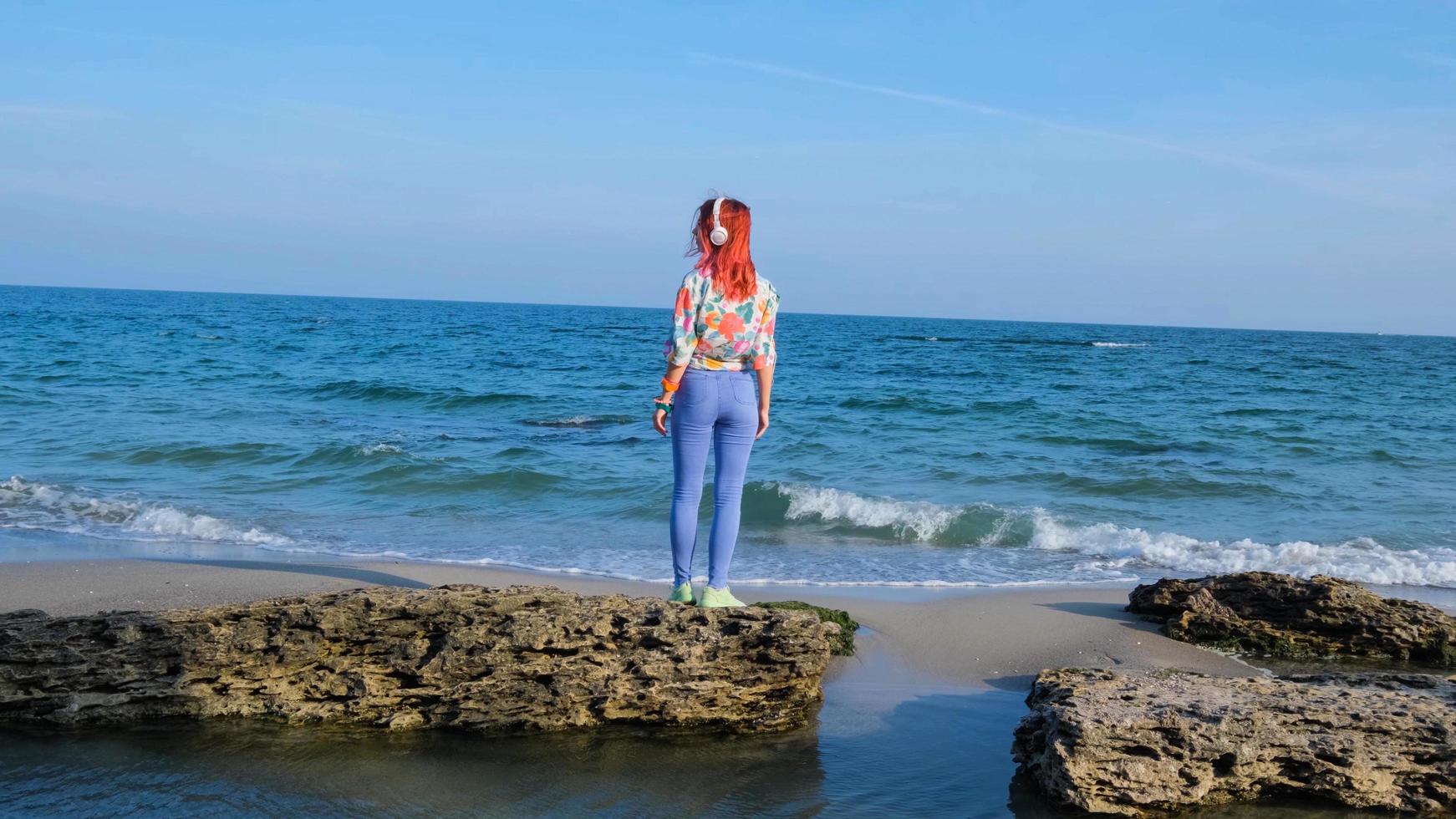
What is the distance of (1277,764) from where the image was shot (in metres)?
3.40

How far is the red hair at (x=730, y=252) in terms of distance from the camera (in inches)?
174

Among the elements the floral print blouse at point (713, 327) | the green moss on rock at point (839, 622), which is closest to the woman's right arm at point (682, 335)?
the floral print blouse at point (713, 327)

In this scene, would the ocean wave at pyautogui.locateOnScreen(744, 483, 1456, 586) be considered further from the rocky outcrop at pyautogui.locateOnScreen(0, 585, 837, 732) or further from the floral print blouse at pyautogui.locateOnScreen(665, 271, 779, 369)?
the rocky outcrop at pyautogui.locateOnScreen(0, 585, 837, 732)

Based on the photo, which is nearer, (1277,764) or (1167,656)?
(1277,764)

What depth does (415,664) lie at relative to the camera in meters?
3.88

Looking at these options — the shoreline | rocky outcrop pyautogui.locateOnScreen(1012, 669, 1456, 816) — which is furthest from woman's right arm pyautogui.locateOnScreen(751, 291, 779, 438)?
rocky outcrop pyautogui.locateOnScreen(1012, 669, 1456, 816)

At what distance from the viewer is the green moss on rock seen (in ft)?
16.4

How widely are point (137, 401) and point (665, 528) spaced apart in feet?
37.8

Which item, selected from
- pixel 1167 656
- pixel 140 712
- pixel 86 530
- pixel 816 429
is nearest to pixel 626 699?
pixel 140 712

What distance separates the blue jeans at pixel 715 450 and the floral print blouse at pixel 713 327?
83mm

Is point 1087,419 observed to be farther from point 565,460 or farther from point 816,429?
point 565,460

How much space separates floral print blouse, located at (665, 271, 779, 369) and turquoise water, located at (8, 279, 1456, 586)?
3017mm

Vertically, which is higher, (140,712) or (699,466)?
(699,466)

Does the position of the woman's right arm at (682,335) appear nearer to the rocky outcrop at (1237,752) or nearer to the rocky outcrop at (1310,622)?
the rocky outcrop at (1237,752)
